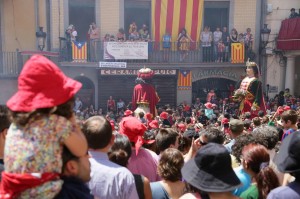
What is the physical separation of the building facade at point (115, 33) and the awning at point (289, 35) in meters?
0.50

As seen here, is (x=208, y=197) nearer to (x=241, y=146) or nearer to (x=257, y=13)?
(x=241, y=146)

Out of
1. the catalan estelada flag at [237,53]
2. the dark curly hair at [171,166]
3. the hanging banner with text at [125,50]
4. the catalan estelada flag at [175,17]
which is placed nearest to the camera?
the dark curly hair at [171,166]

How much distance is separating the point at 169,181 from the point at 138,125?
→ 29.8 inches

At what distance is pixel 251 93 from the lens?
27.7 ft

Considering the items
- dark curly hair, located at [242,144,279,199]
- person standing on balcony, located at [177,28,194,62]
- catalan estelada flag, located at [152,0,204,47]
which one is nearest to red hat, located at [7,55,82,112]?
dark curly hair, located at [242,144,279,199]

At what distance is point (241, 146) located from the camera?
3.56 meters

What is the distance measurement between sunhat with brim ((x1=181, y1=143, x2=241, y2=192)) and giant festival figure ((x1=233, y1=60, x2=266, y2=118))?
610 centimetres

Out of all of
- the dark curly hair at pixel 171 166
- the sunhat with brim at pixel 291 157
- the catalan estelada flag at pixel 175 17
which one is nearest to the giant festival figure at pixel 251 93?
the dark curly hair at pixel 171 166

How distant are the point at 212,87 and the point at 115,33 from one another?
17.2ft

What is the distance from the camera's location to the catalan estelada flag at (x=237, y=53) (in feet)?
55.8

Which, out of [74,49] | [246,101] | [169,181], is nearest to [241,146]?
[169,181]

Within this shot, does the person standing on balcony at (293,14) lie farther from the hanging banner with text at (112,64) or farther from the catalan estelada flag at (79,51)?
the catalan estelada flag at (79,51)

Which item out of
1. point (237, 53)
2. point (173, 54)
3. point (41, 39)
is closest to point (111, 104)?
point (173, 54)

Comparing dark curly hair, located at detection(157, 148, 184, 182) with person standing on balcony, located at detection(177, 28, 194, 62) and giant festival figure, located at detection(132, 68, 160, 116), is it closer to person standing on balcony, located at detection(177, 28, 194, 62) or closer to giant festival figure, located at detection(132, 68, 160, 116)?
giant festival figure, located at detection(132, 68, 160, 116)
